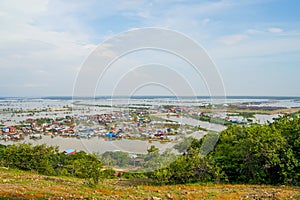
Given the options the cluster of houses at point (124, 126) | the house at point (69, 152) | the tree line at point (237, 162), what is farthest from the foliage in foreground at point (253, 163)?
the house at point (69, 152)

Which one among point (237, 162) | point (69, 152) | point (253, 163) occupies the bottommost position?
point (69, 152)

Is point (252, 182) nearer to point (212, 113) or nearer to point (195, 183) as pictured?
point (195, 183)

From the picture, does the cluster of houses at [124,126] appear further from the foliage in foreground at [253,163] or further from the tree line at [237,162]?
the foliage in foreground at [253,163]

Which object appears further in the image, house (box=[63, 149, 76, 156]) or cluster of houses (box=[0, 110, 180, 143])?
house (box=[63, 149, 76, 156])

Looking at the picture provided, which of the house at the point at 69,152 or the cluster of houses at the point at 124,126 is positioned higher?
the cluster of houses at the point at 124,126

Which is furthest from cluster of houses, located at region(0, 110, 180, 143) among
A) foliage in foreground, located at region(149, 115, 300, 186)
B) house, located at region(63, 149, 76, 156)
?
house, located at region(63, 149, 76, 156)

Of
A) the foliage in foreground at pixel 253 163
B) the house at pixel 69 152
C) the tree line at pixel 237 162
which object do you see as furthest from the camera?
the house at pixel 69 152

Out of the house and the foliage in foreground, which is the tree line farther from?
the house

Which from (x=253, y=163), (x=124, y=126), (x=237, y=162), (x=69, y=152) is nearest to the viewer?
(x=124, y=126)

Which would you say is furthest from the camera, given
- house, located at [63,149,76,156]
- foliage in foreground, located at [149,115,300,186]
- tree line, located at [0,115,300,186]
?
house, located at [63,149,76,156]

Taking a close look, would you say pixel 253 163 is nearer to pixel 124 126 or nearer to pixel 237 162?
pixel 237 162

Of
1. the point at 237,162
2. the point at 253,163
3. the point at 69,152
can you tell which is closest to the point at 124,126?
the point at 237,162

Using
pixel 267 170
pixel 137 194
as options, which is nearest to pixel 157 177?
pixel 137 194
